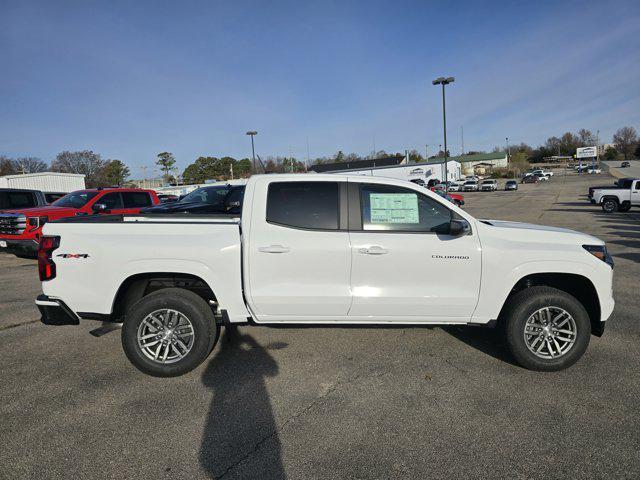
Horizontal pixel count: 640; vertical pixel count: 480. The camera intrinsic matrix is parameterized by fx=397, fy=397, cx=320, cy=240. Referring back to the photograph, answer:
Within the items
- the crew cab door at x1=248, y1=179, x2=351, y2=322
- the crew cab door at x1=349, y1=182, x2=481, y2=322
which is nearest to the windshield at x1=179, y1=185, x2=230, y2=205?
the crew cab door at x1=248, y1=179, x2=351, y2=322

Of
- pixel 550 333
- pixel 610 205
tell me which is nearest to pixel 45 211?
pixel 550 333

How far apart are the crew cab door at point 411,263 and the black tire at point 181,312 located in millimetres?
1369

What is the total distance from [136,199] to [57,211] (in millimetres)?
2080

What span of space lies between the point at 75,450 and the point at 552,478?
10.2ft

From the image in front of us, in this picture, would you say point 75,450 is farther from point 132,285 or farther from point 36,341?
point 36,341

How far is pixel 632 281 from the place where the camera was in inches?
268

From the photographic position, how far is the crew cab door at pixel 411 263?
3.63m

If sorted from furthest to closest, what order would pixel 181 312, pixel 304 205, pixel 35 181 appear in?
pixel 35 181 → pixel 304 205 → pixel 181 312

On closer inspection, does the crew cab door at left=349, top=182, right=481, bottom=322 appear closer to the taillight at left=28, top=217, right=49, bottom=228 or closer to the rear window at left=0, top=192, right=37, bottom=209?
the taillight at left=28, top=217, right=49, bottom=228

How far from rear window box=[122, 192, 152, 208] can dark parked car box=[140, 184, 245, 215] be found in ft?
6.75

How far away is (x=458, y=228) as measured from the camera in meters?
3.54

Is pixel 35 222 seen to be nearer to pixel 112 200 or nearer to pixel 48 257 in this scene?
pixel 112 200

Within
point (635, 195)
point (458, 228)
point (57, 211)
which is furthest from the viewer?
point (635, 195)

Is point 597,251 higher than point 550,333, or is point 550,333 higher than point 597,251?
point 597,251
